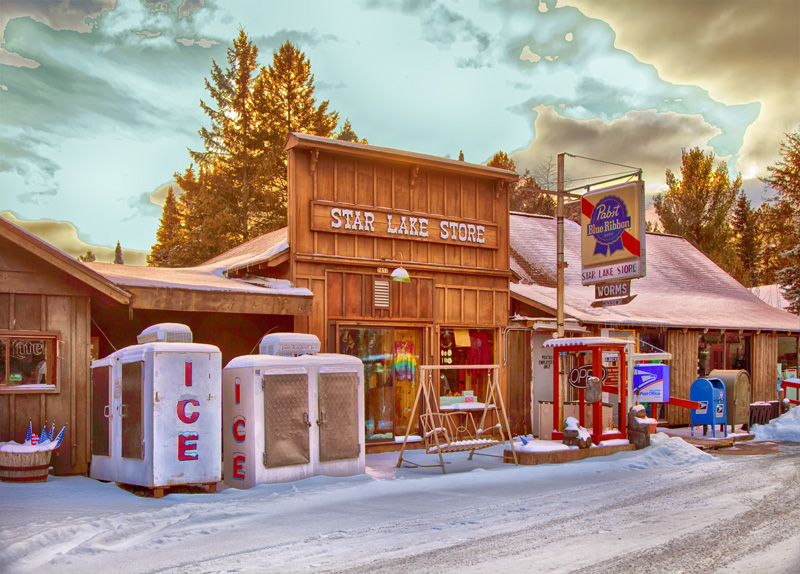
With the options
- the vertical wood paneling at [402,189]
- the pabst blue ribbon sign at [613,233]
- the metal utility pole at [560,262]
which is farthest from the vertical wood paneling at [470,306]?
the pabst blue ribbon sign at [613,233]

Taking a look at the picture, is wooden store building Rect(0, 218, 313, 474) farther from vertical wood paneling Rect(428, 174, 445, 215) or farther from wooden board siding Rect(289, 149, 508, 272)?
vertical wood paneling Rect(428, 174, 445, 215)

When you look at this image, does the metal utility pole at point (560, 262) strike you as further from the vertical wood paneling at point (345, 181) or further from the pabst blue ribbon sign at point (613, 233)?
the vertical wood paneling at point (345, 181)

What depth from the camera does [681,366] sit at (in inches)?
889

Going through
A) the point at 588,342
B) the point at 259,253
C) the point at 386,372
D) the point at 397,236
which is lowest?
the point at 386,372

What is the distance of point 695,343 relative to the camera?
2309cm

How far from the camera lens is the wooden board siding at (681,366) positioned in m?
22.3

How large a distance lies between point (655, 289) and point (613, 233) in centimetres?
1059

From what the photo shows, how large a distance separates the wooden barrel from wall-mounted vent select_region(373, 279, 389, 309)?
24.1ft

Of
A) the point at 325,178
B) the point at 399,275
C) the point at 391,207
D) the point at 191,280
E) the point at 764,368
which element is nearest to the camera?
the point at 191,280

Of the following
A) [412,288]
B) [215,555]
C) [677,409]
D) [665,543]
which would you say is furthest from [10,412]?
[677,409]

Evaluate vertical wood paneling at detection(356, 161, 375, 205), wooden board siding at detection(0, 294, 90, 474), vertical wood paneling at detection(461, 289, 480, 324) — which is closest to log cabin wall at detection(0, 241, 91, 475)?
wooden board siding at detection(0, 294, 90, 474)

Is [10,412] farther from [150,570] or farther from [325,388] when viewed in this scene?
[150,570]

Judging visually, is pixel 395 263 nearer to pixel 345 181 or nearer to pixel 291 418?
pixel 345 181

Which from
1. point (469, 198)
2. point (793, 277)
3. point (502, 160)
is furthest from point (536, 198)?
point (469, 198)
